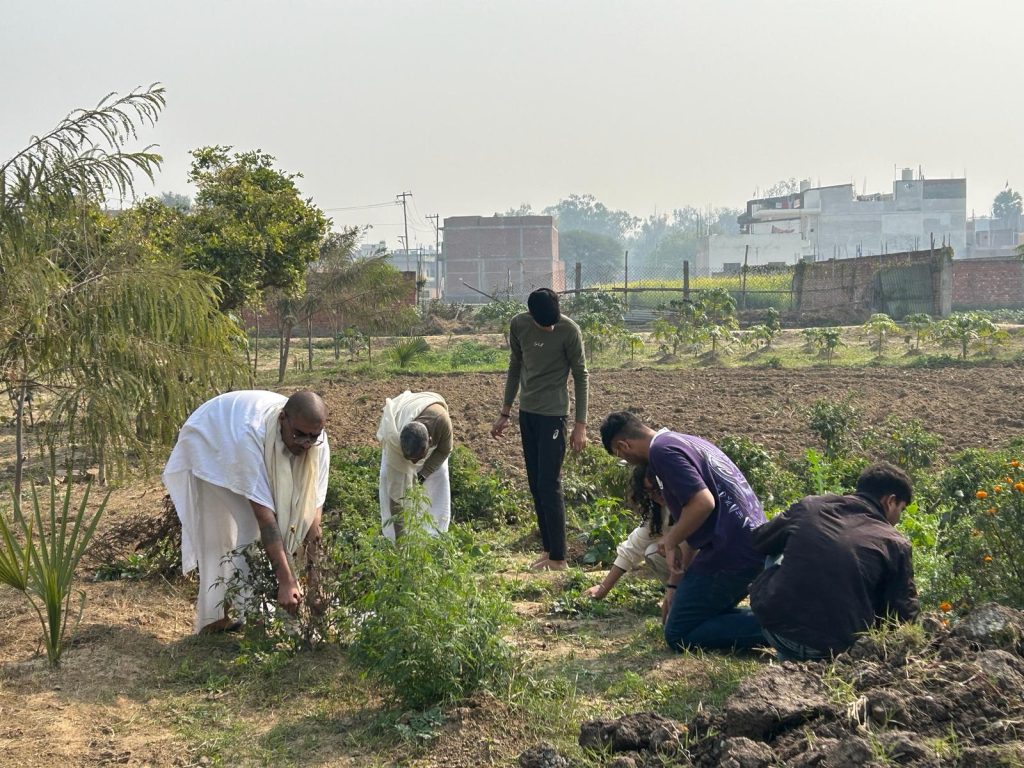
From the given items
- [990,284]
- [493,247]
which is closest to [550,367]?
[990,284]

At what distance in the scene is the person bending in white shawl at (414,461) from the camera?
245 inches

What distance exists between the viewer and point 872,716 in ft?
11.3

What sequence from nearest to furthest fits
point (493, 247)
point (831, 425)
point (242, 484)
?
point (242, 484)
point (831, 425)
point (493, 247)

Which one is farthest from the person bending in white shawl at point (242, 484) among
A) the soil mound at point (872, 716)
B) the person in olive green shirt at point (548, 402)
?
the soil mound at point (872, 716)

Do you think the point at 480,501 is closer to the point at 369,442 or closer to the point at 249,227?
the point at 369,442

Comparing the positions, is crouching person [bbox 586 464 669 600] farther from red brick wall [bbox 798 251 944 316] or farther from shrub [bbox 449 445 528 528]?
red brick wall [bbox 798 251 944 316]

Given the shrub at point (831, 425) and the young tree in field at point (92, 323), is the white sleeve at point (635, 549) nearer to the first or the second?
the young tree in field at point (92, 323)

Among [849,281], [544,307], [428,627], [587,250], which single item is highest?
[587,250]

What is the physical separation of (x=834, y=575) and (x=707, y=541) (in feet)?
2.84

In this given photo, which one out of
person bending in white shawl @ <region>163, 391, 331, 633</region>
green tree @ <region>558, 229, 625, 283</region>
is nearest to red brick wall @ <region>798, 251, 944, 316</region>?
person bending in white shawl @ <region>163, 391, 331, 633</region>

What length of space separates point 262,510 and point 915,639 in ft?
9.55

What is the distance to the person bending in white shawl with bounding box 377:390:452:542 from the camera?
6223mm

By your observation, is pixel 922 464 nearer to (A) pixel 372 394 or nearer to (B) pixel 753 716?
(B) pixel 753 716

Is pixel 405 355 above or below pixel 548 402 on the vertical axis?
below
